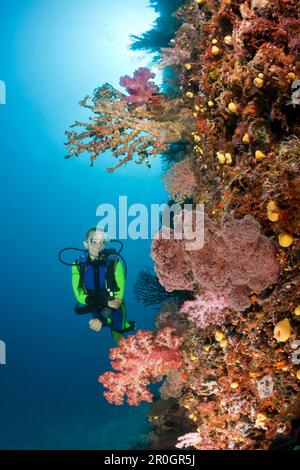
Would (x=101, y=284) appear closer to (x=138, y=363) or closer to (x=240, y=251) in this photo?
(x=138, y=363)

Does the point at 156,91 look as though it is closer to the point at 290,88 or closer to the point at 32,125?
the point at 290,88

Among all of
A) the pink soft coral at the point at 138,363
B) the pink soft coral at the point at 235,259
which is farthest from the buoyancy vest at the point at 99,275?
the pink soft coral at the point at 235,259

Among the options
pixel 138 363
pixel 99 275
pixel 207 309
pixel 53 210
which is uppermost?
pixel 53 210

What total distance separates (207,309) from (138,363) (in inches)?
68.4

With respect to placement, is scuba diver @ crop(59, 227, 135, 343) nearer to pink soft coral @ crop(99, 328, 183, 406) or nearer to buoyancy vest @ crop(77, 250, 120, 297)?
buoyancy vest @ crop(77, 250, 120, 297)

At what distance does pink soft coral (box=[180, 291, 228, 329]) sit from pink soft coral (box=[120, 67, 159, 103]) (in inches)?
149

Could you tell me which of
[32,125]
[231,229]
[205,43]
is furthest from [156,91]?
[32,125]

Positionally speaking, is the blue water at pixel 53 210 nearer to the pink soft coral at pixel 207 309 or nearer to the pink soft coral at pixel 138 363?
the pink soft coral at pixel 138 363

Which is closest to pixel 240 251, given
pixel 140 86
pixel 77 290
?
pixel 140 86

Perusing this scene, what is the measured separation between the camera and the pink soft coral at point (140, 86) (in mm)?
5605

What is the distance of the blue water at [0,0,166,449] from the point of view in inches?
1124

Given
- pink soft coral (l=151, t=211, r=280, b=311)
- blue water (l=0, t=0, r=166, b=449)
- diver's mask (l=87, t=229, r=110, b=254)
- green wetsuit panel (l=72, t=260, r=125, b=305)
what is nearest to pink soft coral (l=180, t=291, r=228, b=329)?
pink soft coral (l=151, t=211, r=280, b=311)

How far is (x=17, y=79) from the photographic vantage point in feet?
195

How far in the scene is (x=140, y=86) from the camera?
568 centimetres
